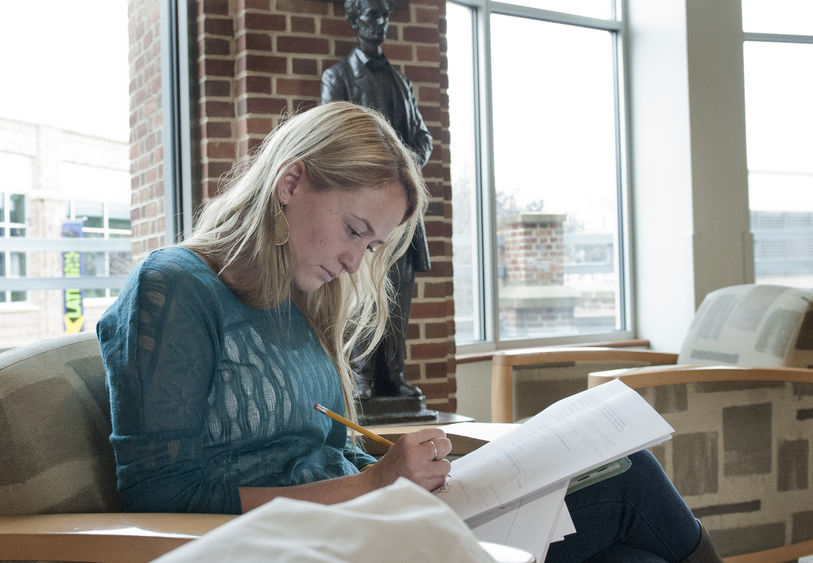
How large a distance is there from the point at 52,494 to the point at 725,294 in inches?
97.0

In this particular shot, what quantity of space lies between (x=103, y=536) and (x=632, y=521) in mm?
817

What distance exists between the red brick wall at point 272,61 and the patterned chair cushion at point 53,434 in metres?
1.78

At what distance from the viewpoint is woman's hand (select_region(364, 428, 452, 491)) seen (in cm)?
114

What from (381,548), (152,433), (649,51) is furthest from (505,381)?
(649,51)

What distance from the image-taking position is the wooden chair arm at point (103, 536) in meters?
Answer: 0.90

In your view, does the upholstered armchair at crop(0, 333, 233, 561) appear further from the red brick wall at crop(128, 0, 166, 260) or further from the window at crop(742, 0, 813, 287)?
the window at crop(742, 0, 813, 287)

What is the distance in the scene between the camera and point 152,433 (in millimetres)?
1055

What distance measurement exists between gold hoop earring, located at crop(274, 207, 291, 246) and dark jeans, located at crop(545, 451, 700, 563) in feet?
2.03

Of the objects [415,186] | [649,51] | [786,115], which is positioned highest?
[649,51]

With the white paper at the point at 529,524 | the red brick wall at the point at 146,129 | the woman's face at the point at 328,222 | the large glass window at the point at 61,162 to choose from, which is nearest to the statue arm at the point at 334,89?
the red brick wall at the point at 146,129

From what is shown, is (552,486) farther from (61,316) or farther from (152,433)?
(61,316)

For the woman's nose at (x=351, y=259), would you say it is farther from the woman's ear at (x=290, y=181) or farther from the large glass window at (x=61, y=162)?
the large glass window at (x=61, y=162)

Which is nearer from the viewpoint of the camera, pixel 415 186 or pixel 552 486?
pixel 552 486

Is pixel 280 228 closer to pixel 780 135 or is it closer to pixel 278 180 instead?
pixel 278 180
